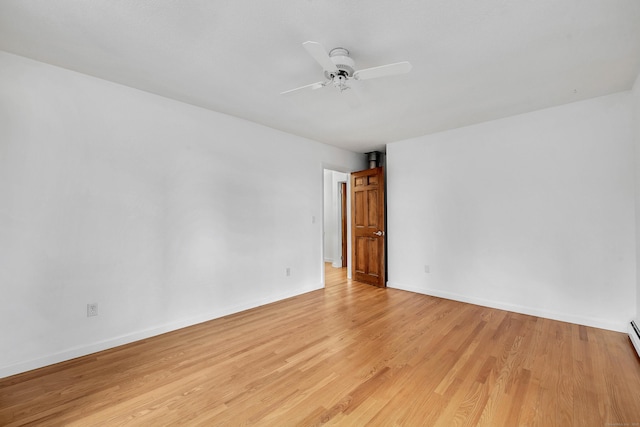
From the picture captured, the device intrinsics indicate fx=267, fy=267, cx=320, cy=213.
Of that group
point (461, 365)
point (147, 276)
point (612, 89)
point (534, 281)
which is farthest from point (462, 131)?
point (147, 276)

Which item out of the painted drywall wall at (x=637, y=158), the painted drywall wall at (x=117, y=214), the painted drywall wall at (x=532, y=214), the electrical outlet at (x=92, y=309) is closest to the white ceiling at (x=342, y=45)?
the painted drywall wall at (x=637, y=158)

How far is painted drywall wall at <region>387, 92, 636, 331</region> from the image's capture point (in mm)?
2910

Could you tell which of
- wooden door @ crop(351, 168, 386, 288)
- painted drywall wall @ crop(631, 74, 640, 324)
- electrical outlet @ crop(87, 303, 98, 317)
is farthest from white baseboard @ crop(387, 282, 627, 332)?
electrical outlet @ crop(87, 303, 98, 317)

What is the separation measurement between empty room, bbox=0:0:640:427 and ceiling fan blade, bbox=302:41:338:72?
80mm

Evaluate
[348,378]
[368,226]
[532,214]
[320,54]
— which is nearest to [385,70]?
[320,54]

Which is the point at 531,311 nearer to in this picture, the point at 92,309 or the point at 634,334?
the point at 634,334

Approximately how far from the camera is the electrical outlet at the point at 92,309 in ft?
8.09

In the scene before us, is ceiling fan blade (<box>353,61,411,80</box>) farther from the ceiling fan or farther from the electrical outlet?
the electrical outlet

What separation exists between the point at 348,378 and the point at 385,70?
2366mm

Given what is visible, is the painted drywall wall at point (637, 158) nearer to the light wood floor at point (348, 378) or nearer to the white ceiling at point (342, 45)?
the white ceiling at point (342, 45)

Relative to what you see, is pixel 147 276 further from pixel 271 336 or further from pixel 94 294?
pixel 271 336

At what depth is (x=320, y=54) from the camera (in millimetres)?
1786

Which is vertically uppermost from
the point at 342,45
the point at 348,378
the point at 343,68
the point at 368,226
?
the point at 342,45

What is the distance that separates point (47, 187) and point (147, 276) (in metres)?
1.16
